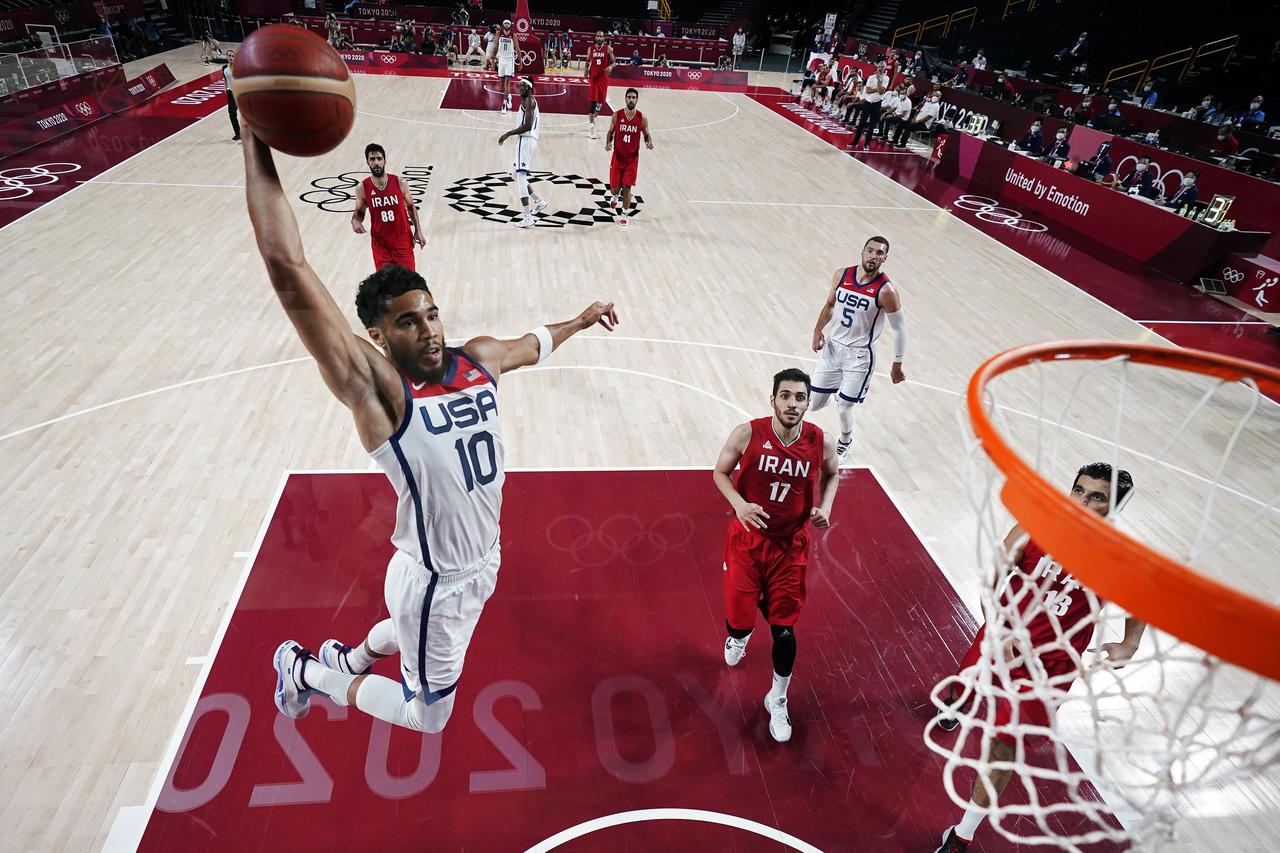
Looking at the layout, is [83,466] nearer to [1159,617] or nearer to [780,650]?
[780,650]

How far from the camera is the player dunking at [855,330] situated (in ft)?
16.5

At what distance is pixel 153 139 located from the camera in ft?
43.0

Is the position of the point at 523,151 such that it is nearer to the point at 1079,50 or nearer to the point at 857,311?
the point at 857,311

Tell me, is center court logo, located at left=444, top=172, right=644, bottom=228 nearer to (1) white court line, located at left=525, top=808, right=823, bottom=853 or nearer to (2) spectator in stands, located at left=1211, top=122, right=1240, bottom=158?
(1) white court line, located at left=525, top=808, right=823, bottom=853

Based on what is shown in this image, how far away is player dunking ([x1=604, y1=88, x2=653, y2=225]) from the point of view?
9.70 meters

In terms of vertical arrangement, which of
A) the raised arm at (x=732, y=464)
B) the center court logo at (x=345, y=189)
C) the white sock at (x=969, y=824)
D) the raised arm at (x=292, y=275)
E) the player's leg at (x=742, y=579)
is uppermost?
the raised arm at (x=292, y=275)

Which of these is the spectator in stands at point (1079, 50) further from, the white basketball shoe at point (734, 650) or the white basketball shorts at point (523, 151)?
the white basketball shoe at point (734, 650)

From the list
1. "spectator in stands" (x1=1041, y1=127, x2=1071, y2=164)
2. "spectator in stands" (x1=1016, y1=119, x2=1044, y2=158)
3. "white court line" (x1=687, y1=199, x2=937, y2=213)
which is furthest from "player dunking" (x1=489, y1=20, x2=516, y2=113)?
"spectator in stands" (x1=1041, y1=127, x2=1071, y2=164)

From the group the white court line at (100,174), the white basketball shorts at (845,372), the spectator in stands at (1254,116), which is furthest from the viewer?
the spectator in stands at (1254,116)

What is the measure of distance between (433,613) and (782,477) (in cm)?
167

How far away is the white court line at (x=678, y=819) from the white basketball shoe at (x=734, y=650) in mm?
822

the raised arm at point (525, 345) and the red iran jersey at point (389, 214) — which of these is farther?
the red iran jersey at point (389, 214)

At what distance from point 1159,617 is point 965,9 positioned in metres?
30.6

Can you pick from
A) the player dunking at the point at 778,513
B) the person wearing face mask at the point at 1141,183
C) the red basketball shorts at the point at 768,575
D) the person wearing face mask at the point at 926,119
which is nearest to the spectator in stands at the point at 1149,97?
the person wearing face mask at the point at 926,119
